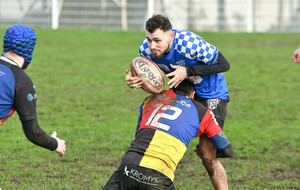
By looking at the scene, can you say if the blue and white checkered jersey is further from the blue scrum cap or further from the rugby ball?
the blue scrum cap

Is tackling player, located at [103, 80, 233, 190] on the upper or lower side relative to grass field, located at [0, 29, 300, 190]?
upper

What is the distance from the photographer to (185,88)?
596cm

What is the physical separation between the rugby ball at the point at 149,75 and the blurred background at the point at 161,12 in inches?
760

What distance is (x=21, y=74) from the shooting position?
468 centimetres

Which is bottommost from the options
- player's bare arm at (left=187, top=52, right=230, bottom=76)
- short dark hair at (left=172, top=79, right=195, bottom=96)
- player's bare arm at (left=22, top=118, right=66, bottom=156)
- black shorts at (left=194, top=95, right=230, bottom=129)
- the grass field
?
the grass field

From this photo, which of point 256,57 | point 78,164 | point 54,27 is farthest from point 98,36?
point 78,164

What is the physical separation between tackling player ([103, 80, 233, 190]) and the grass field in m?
2.45

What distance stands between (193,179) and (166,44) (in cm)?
278

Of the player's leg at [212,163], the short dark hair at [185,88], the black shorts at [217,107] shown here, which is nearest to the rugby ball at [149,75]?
the short dark hair at [185,88]

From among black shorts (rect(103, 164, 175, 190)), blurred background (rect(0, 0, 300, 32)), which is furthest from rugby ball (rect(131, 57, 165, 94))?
blurred background (rect(0, 0, 300, 32))

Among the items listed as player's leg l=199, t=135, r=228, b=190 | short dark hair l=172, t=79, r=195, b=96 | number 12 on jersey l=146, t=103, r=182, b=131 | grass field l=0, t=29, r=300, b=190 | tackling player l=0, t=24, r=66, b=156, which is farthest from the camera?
grass field l=0, t=29, r=300, b=190

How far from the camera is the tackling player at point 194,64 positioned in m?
5.70

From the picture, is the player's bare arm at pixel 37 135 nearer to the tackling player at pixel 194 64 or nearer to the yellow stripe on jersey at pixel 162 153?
the yellow stripe on jersey at pixel 162 153

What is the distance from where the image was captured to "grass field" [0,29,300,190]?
26.0ft
